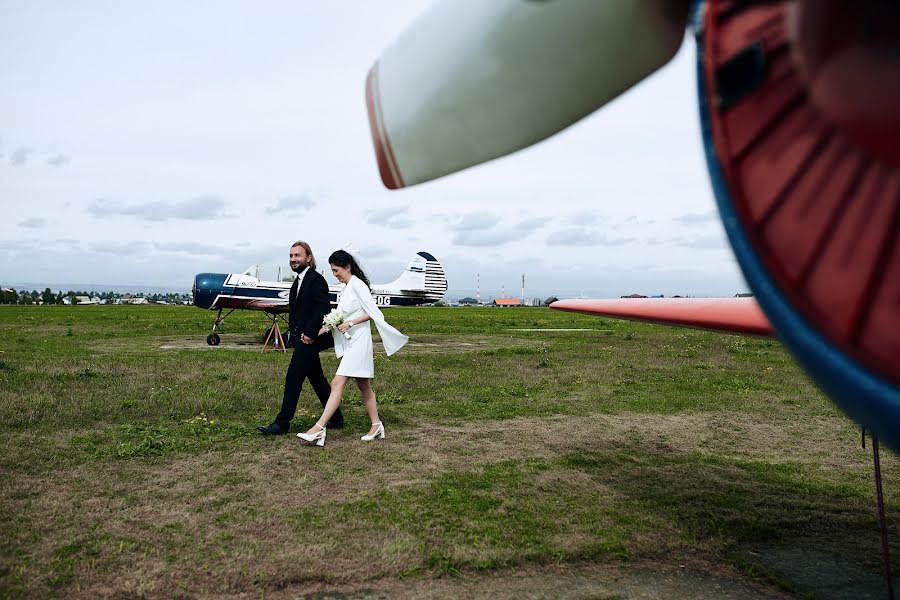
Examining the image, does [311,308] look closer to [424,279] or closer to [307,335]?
[307,335]

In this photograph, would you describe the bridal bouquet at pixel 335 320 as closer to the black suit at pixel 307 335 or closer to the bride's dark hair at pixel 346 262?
the black suit at pixel 307 335

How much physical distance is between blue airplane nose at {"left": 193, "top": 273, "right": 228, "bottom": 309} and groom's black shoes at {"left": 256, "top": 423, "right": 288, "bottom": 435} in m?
13.8

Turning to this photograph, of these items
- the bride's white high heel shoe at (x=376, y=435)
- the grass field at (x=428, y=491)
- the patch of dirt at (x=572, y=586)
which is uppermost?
the bride's white high heel shoe at (x=376, y=435)

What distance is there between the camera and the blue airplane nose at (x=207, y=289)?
1888 cm

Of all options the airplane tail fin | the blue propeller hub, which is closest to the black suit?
the blue propeller hub

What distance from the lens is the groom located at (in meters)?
6.13

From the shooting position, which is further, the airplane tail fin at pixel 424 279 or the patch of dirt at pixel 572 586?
the airplane tail fin at pixel 424 279

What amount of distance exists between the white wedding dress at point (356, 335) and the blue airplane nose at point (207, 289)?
14.1 metres

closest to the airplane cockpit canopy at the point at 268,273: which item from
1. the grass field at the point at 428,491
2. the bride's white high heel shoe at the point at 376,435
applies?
the grass field at the point at 428,491

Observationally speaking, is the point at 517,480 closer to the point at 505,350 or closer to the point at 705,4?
the point at 705,4

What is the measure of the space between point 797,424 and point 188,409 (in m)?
6.74

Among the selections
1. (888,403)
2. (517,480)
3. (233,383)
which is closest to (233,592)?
(517,480)

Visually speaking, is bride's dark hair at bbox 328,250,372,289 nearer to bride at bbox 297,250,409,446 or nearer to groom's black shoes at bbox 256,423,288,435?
bride at bbox 297,250,409,446

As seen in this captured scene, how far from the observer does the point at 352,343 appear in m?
5.92
